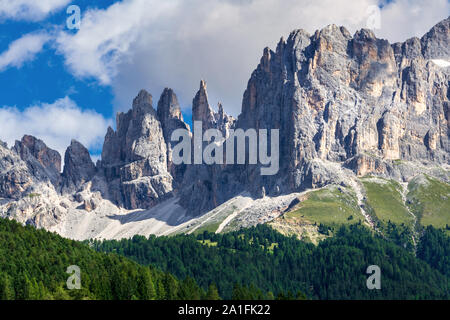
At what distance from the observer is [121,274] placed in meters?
194
